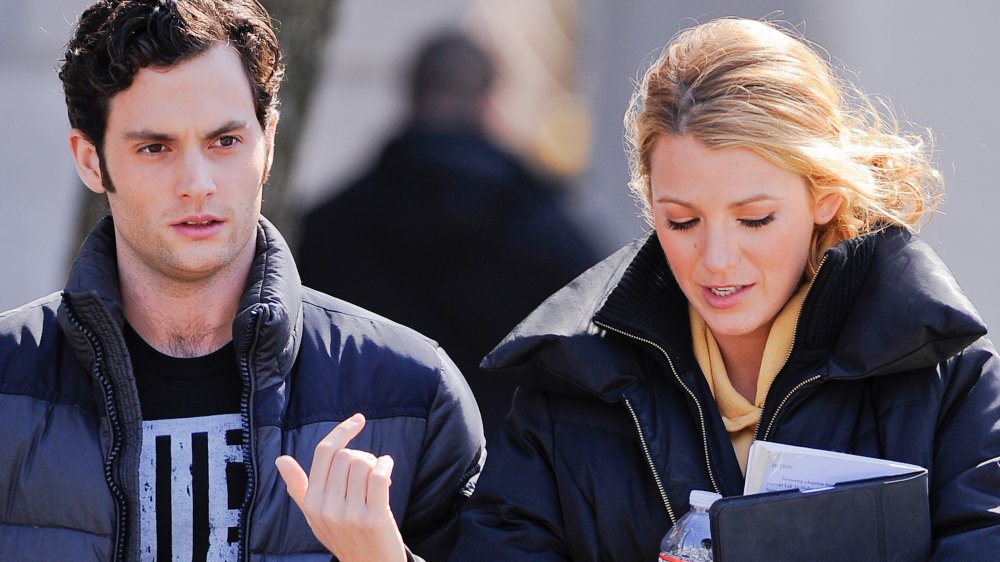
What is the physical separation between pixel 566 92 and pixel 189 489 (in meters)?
2.78

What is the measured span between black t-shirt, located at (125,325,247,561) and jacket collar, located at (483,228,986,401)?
1.63 ft

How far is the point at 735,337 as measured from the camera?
96.0 inches

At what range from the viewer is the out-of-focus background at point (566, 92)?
4508 mm

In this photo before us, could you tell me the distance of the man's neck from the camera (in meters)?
2.57

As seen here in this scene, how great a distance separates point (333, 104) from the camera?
4887 millimetres

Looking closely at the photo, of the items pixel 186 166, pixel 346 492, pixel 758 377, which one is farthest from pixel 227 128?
pixel 758 377

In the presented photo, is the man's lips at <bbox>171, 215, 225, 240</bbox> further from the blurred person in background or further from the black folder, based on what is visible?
the blurred person in background

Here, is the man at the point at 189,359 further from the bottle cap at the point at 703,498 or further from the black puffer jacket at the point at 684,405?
the bottle cap at the point at 703,498

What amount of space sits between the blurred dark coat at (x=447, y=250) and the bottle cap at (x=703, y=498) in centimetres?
206

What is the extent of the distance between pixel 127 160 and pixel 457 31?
2349 mm

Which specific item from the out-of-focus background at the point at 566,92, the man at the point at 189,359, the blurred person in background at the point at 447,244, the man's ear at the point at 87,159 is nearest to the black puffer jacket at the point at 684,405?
the man at the point at 189,359

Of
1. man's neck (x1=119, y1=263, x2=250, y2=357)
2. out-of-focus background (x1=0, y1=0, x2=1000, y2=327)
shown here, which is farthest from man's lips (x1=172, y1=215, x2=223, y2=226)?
out-of-focus background (x1=0, y1=0, x2=1000, y2=327)

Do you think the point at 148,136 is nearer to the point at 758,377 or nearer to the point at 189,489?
the point at 189,489

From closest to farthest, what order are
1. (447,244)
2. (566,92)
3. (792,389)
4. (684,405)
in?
1. (792,389)
2. (684,405)
3. (447,244)
4. (566,92)
